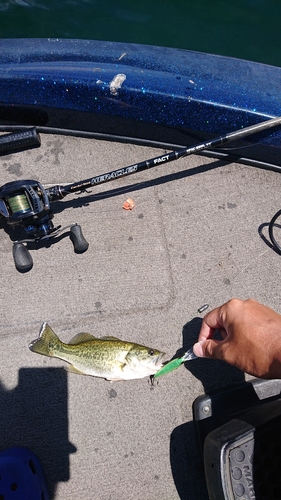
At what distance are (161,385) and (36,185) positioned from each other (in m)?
1.57

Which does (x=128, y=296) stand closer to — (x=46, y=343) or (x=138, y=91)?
(x=46, y=343)

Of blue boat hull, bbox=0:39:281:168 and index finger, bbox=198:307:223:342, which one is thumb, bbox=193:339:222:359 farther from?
blue boat hull, bbox=0:39:281:168

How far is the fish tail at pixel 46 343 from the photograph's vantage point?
2.58m

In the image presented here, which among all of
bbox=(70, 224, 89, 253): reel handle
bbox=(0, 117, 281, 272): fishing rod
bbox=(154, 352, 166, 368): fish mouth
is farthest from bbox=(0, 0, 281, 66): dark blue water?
bbox=(154, 352, 166, 368): fish mouth

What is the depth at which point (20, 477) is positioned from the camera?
2.35m

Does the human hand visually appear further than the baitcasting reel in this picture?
No

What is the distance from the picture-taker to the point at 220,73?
9.62ft

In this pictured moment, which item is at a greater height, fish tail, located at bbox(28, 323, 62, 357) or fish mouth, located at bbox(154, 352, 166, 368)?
fish tail, located at bbox(28, 323, 62, 357)

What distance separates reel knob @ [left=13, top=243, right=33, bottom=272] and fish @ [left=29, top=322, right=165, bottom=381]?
0.44 metres

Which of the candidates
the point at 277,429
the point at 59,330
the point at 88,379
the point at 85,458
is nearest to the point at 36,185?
the point at 59,330

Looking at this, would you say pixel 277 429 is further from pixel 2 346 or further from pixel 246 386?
pixel 2 346

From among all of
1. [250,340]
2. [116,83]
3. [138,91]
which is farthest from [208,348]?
[116,83]

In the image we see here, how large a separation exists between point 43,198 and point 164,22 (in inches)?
155

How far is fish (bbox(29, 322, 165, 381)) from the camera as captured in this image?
2.58 metres
